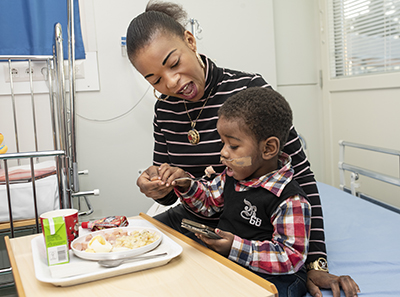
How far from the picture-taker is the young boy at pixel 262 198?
0.95 m

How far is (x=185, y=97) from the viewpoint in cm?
134

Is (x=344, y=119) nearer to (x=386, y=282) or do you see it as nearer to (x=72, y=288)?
(x=386, y=282)

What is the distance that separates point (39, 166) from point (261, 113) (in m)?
1.66

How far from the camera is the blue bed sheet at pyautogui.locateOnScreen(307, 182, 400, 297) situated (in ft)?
3.77

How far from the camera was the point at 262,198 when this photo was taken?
1037mm

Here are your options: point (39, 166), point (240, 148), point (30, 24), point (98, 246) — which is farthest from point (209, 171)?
point (30, 24)

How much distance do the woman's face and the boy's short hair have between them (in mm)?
249

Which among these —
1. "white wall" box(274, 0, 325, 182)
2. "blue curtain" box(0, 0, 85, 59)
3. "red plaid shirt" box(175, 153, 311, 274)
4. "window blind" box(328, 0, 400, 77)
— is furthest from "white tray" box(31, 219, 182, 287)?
"white wall" box(274, 0, 325, 182)

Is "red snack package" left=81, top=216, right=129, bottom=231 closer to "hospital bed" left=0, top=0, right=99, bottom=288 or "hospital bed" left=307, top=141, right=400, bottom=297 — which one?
"hospital bed" left=0, top=0, right=99, bottom=288

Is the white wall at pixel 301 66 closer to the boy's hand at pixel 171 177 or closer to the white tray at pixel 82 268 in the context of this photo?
the boy's hand at pixel 171 177

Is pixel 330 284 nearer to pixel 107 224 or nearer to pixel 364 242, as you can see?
pixel 364 242

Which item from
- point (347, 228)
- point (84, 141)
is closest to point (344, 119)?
point (347, 228)

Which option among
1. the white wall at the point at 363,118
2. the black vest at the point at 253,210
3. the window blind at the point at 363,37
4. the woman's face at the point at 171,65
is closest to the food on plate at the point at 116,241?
the black vest at the point at 253,210

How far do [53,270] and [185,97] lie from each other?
0.71 m
